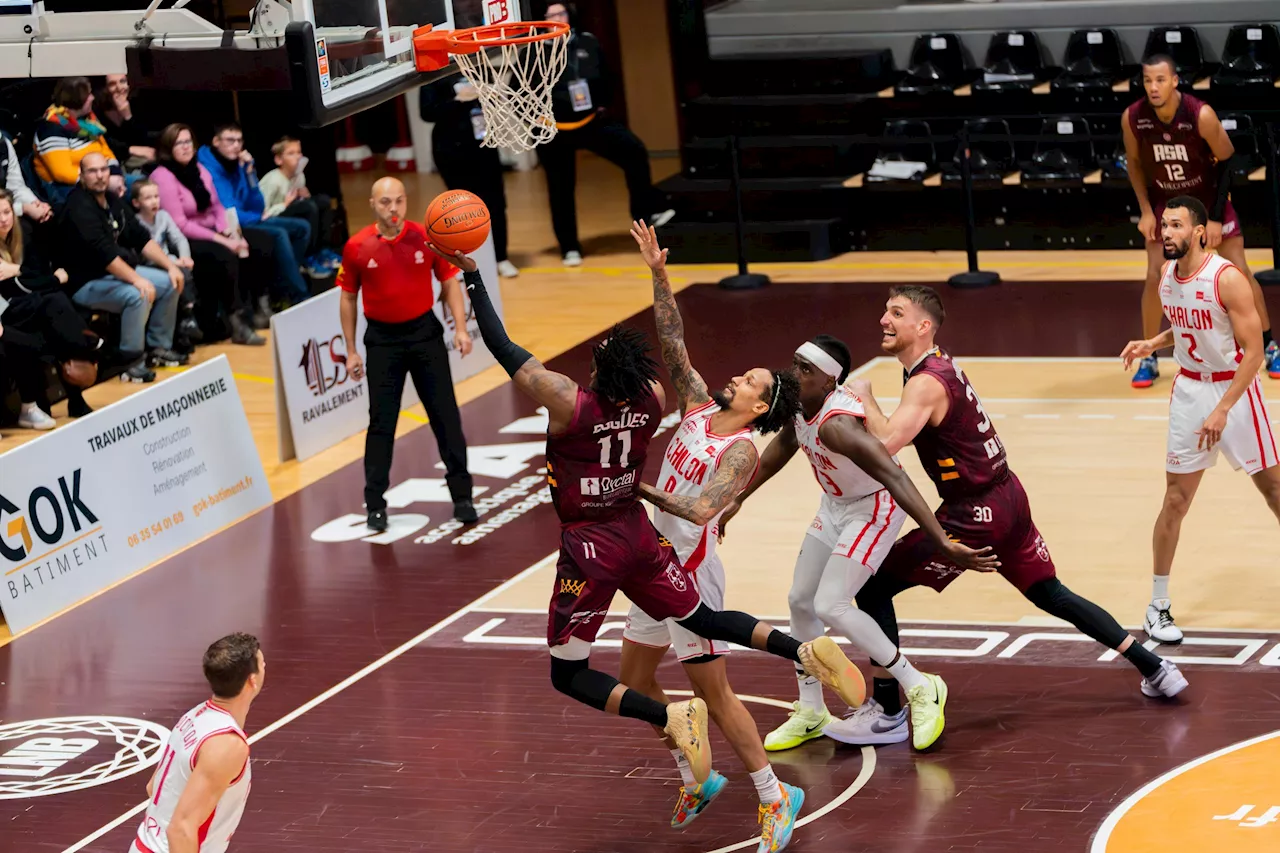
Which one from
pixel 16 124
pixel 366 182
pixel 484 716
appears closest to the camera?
pixel 484 716

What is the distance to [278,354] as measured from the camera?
12.6 m

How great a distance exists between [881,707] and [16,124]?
995 cm

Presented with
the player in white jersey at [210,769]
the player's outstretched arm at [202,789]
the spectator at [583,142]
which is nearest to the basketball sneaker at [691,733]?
the player in white jersey at [210,769]

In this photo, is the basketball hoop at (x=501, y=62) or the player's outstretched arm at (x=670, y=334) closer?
the player's outstretched arm at (x=670, y=334)

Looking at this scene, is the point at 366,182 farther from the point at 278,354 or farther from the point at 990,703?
the point at 990,703

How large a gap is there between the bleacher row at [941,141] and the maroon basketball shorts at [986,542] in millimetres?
8357

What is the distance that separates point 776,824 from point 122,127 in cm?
1059

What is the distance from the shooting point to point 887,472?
7.44 m

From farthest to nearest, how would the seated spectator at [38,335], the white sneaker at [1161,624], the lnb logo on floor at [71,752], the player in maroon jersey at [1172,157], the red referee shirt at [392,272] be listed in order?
the seated spectator at [38,335] → the player in maroon jersey at [1172,157] → the red referee shirt at [392,272] → the white sneaker at [1161,624] → the lnb logo on floor at [71,752]

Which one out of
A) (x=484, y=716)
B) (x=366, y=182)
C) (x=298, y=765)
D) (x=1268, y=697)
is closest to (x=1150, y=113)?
(x=1268, y=697)

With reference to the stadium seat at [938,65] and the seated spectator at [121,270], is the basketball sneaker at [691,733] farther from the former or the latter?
the stadium seat at [938,65]

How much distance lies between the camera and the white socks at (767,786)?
710 centimetres

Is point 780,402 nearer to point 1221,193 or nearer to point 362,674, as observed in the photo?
point 362,674

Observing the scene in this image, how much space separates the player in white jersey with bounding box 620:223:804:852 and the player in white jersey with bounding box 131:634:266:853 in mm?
1841
